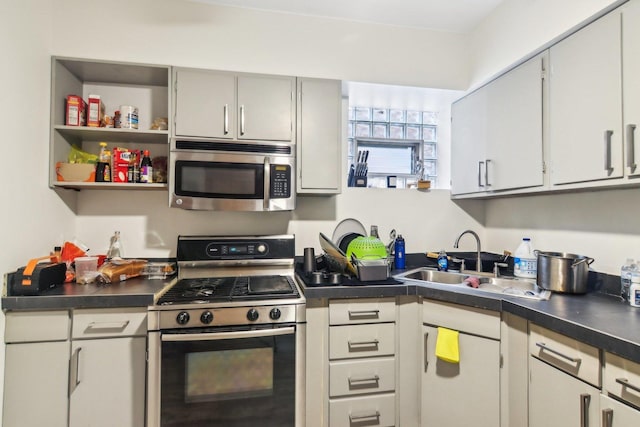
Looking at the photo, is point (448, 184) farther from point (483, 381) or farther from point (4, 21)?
point (4, 21)

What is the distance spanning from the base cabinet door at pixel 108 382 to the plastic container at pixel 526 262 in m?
2.09

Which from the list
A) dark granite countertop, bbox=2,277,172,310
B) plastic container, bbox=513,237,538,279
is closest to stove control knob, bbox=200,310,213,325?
dark granite countertop, bbox=2,277,172,310

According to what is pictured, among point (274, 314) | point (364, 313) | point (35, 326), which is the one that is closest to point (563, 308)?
point (364, 313)

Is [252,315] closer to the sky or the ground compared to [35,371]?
closer to the sky

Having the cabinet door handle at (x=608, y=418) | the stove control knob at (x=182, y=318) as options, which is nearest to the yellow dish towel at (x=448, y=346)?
the cabinet door handle at (x=608, y=418)

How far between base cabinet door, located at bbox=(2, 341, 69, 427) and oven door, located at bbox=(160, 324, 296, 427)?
46cm

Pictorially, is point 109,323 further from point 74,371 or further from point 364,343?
point 364,343

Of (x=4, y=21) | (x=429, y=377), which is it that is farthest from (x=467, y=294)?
(x=4, y=21)

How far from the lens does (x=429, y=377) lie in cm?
162

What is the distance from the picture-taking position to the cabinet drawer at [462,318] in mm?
1427

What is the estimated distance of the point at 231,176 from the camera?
1.84 meters

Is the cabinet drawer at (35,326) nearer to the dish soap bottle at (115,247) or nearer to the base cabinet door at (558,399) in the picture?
the dish soap bottle at (115,247)

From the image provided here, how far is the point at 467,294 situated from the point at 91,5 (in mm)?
2737

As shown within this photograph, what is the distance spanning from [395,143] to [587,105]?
4.34 feet
